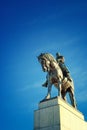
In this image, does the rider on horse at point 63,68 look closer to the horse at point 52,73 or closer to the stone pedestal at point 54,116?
the horse at point 52,73

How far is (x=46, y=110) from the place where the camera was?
13875 millimetres

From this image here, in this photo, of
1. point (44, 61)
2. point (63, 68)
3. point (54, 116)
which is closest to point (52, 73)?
point (44, 61)

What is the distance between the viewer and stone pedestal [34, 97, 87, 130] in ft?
43.2

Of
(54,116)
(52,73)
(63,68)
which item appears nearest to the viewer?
(54,116)

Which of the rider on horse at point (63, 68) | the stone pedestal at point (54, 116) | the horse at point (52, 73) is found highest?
the rider on horse at point (63, 68)

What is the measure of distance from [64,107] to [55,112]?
0.87 m

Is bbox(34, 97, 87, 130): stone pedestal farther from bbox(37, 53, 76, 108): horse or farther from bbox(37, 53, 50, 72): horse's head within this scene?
bbox(37, 53, 50, 72): horse's head

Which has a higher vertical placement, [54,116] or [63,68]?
[63,68]

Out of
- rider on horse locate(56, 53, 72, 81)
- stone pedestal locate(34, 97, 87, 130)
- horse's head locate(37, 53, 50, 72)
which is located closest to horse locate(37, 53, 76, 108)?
horse's head locate(37, 53, 50, 72)

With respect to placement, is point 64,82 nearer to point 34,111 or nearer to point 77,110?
point 77,110

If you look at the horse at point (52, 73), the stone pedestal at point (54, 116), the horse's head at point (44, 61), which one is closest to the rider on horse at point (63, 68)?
the horse at point (52, 73)

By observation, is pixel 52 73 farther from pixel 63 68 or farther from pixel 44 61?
pixel 63 68

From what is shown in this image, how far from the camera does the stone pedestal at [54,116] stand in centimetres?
1318

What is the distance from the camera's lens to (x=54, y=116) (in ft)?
43.8
